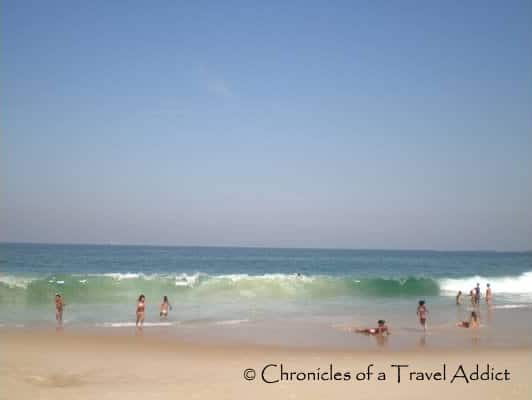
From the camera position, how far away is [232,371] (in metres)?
12.3

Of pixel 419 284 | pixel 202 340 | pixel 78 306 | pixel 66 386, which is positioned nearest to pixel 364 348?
pixel 202 340

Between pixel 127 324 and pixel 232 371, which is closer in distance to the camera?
pixel 232 371

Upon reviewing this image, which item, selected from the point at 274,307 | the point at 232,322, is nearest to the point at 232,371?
the point at 232,322

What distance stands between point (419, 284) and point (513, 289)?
22.5ft

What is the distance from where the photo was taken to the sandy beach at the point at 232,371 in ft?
34.2

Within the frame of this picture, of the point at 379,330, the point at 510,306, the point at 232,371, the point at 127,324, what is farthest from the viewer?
the point at 510,306

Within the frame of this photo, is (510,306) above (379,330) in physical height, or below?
below

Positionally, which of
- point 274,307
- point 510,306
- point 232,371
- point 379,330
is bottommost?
point 274,307

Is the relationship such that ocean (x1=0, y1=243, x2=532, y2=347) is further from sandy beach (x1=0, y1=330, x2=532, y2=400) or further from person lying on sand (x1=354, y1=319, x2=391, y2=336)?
sandy beach (x1=0, y1=330, x2=532, y2=400)

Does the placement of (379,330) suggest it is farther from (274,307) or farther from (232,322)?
(274,307)

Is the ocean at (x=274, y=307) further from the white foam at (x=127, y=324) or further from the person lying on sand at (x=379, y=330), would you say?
the person lying on sand at (x=379, y=330)

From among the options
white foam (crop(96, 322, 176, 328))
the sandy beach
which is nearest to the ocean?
white foam (crop(96, 322, 176, 328))

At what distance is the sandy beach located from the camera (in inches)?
411

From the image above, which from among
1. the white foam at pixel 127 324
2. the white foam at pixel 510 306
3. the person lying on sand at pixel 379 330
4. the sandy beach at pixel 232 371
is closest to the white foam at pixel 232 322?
the white foam at pixel 127 324
